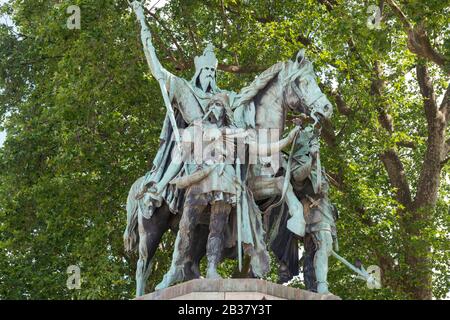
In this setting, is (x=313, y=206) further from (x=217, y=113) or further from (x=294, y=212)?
(x=217, y=113)

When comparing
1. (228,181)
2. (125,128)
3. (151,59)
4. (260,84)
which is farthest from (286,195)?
(125,128)

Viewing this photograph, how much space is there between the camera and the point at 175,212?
14.2 m

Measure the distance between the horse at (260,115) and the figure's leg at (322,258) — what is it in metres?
0.80

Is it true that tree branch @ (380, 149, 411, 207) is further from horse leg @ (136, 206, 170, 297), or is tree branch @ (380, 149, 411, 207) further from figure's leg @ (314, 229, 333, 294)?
horse leg @ (136, 206, 170, 297)

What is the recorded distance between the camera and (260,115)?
579 inches

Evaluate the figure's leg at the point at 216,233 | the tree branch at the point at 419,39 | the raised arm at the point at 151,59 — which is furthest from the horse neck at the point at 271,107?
the tree branch at the point at 419,39

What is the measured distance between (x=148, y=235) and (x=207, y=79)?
2260 mm

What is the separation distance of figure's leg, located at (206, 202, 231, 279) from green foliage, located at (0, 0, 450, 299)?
274 inches

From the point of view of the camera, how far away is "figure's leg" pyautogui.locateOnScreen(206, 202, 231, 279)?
1355 centimetres

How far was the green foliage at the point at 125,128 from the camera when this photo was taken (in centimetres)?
2172

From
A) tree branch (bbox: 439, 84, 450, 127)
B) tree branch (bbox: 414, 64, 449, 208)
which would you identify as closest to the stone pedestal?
tree branch (bbox: 414, 64, 449, 208)

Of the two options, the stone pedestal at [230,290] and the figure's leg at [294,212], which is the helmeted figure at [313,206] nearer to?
the figure's leg at [294,212]

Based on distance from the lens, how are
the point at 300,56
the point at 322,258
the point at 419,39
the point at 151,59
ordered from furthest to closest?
the point at 419,39
the point at 151,59
the point at 300,56
the point at 322,258
